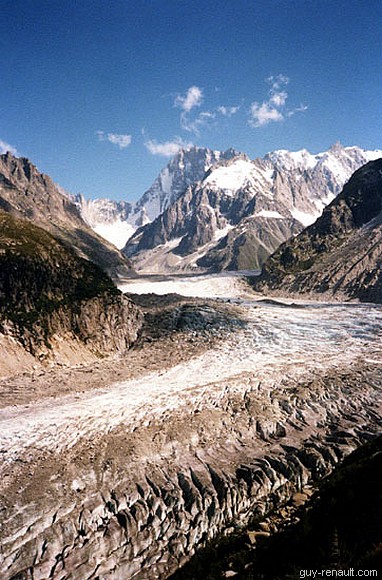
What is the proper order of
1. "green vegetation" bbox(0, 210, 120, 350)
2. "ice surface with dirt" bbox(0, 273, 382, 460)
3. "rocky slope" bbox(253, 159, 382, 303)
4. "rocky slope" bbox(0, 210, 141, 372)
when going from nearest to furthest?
"ice surface with dirt" bbox(0, 273, 382, 460) < "rocky slope" bbox(0, 210, 141, 372) < "green vegetation" bbox(0, 210, 120, 350) < "rocky slope" bbox(253, 159, 382, 303)

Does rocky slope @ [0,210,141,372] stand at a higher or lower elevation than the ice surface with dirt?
higher

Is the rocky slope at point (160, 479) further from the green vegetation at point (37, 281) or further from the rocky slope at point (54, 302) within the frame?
the green vegetation at point (37, 281)

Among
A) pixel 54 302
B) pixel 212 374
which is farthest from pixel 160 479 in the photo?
pixel 54 302

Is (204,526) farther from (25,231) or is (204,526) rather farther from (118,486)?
(25,231)

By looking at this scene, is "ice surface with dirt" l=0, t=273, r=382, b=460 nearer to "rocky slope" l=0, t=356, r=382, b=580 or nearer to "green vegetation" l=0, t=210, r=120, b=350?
"rocky slope" l=0, t=356, r=382, b=580

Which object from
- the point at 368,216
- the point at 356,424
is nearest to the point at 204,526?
the point at 356,424

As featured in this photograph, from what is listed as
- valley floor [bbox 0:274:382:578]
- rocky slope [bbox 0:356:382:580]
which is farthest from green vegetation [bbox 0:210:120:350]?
rocky slope [bbox 0:356:382:580]
